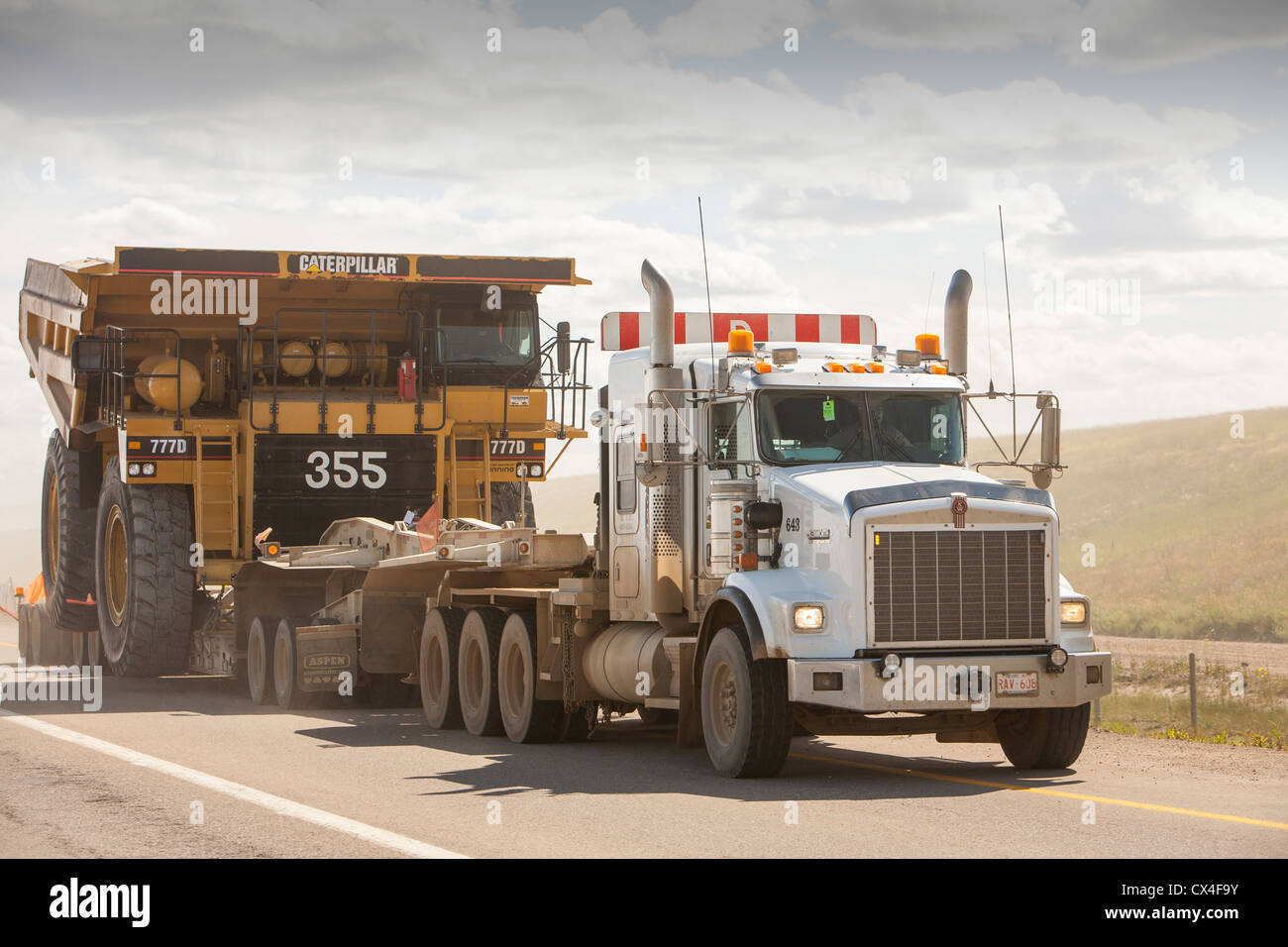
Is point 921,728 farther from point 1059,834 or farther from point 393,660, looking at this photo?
point 393,660

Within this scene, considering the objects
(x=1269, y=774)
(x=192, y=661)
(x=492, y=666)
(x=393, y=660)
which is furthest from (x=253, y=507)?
(x=1269, y=774)

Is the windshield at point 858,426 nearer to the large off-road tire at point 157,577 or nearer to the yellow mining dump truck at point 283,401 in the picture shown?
the yellow mining dump truck at point 283,401

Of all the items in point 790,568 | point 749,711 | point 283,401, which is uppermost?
point 283,401

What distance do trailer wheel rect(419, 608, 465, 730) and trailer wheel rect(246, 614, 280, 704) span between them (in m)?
2.92

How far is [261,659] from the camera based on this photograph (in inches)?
786

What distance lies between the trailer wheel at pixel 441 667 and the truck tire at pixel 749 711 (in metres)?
4.86

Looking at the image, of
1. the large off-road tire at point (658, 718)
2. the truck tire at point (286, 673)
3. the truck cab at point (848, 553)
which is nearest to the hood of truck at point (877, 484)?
the truck cab at point (848, 553)

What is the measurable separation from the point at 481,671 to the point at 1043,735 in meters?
5.45

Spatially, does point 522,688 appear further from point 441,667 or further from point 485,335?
point 485,335

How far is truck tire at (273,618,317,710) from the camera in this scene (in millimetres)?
18953

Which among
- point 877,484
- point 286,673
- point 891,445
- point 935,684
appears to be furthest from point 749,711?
point 286,673

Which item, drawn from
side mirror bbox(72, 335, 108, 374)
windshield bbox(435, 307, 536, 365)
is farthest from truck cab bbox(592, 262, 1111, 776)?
side mirror bbox(72, 335, 108, 374)

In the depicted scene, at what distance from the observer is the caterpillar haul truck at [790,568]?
38.9ft
